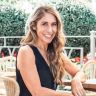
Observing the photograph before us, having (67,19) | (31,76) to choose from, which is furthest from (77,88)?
(67,19)

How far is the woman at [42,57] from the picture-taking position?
2.24 m

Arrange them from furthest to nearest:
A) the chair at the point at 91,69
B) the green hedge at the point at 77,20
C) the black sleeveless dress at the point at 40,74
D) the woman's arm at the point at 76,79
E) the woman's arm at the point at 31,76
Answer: the green hedge at the point at 77,20
the chair at the point at 91,69
the woman's arm at the point at 76,79
the black sleeveless dress at the point at 40,74
the woman's arm at the point at 31,76

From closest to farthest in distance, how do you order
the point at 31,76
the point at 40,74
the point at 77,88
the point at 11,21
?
the point at 31,76
the point at 40,74
the point at 77,88
the point at 11,21

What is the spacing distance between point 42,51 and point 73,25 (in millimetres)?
7214

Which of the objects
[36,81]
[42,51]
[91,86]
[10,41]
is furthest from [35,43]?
[10,41]

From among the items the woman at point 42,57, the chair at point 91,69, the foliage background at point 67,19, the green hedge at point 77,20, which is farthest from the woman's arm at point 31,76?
the green hedge at point 77,20

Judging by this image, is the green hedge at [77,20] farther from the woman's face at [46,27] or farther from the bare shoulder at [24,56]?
the bare shoulder at [24,56]

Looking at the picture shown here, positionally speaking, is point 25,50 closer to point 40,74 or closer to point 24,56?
point 24,56

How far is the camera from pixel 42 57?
2.41 metres

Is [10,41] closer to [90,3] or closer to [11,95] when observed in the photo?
[90,3]

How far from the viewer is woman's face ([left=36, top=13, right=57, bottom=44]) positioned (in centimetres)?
238

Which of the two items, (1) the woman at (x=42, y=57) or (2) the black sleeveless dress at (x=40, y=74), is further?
(2) the black sleeveless dress at (x=40, y=74)

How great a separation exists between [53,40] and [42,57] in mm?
199

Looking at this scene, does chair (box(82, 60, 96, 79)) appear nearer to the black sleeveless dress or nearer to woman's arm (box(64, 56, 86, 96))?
woman's arm (box(64, 56, 86, 96))
